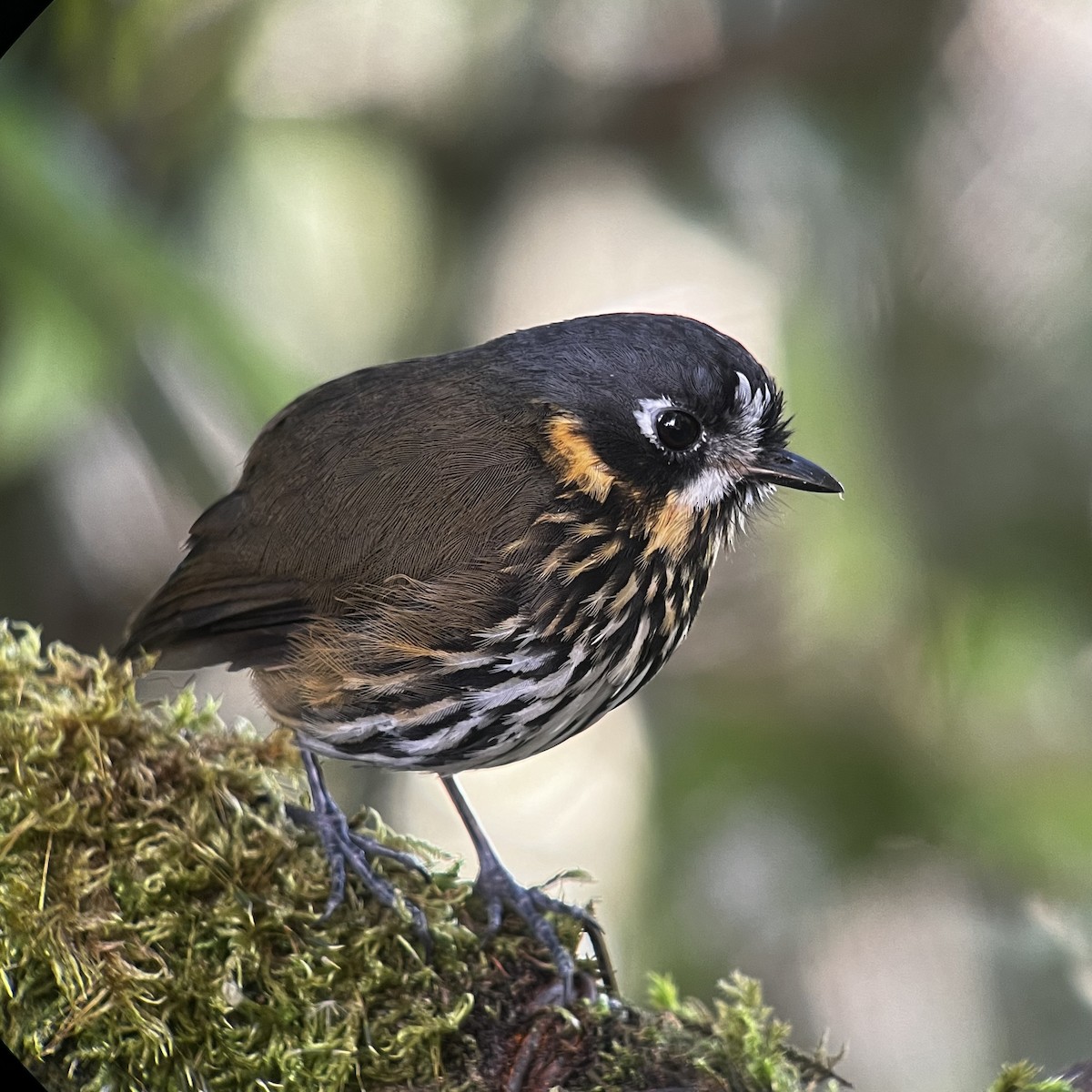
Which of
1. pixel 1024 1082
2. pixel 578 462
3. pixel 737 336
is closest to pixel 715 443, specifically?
pixel 578 462

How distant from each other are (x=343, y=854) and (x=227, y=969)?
1.15 ft

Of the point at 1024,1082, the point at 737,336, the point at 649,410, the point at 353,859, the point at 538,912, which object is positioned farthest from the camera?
the point at 737,336

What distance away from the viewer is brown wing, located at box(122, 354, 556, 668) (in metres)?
2.40

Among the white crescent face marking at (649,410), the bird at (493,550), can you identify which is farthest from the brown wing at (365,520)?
the white crescent face marking at (649,410)

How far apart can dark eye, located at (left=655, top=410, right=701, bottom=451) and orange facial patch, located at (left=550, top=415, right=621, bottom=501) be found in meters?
0.13

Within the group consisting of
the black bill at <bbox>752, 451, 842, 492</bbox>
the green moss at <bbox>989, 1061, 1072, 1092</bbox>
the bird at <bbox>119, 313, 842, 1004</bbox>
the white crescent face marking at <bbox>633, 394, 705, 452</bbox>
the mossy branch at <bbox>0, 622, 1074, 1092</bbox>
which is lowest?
the mossy branch at <bbox>0, 622, 1074, 1092</bbox>

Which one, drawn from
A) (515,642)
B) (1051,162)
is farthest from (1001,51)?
(515,642)

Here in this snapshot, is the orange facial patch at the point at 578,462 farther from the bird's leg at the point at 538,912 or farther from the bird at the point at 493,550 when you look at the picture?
the bird's leg at the point at 538,912

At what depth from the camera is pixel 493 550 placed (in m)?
2.38

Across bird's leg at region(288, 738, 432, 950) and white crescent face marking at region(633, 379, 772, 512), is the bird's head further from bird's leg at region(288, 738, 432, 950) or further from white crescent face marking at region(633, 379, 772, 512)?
bird's leg at region(288, 738, 432, 950)

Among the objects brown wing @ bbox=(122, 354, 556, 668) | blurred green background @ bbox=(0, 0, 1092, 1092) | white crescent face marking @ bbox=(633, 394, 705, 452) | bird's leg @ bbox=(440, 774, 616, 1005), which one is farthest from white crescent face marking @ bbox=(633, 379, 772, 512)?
blurred green background @ bbox=(0, 0, 1092, 1092)

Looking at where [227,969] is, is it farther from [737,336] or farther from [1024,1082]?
[737,336]

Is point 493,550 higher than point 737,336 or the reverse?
the reverse

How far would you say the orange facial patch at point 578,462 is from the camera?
244cm
